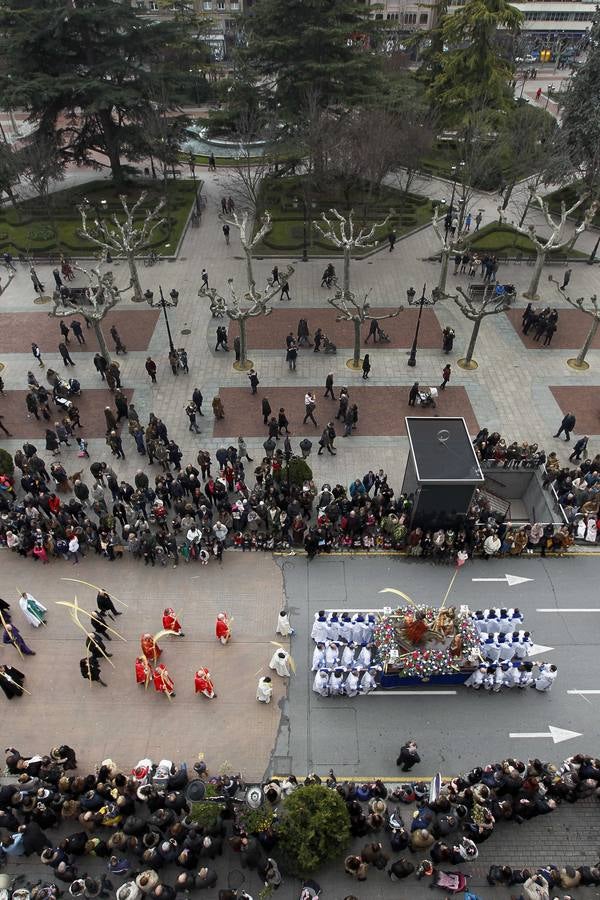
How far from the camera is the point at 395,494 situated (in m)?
20.3

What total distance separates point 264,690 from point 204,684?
57.9 inches

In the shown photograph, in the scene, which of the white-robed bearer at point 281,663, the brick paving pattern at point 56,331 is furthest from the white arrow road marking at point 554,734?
the brick paving pattern at point 56,331

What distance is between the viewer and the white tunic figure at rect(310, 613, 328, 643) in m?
14.9

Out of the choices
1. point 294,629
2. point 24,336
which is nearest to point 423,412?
point 294,629

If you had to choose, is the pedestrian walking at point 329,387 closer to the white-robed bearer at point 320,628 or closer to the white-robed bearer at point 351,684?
the white-robed bearer at point 320,628

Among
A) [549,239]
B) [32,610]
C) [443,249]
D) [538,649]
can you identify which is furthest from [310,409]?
[549,239]

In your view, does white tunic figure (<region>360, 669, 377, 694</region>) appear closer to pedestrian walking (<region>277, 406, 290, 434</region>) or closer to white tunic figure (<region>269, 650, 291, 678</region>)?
white tunic figure (<region>269, 650, 291, 678</region>)

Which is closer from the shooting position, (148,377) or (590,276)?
(148,377)

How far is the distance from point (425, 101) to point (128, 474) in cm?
3349

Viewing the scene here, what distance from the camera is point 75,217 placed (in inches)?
1494

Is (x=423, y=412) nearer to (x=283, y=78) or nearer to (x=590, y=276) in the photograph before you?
(x=590, y=276)

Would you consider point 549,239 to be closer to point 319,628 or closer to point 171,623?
point 319,628

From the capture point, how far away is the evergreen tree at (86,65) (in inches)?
1272

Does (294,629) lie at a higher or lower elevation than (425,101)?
lower
